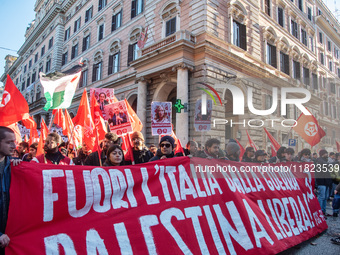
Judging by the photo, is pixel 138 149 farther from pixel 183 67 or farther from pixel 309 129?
pixel 183 67

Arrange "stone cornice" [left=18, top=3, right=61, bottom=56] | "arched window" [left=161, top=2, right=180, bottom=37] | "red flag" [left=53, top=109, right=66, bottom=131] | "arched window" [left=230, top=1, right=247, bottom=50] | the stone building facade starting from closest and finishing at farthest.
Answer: "red flag" [left=53, top=109, right=66, bottom=131]
the stone building facade
"arched window" [left=161, top=2, right=180, bottom=37]
"arched window" [left=230, top=1, right=247, bottom=50]
"stone cornice" [left=18, top=3, right=61, bottom=56]

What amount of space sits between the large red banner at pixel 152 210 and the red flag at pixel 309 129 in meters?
3.46

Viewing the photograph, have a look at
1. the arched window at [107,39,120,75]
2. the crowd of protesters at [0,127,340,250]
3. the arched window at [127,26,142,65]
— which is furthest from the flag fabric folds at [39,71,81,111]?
the arched window at [107,39,120,75]

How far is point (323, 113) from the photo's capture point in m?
21.7

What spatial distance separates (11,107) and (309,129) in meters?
7.04

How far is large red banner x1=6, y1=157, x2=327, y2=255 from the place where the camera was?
2.17 m

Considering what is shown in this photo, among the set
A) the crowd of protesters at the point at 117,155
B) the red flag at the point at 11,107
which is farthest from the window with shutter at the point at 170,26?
the red flag at the point at 11,107

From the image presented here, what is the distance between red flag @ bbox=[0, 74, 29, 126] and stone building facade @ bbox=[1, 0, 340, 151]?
17.3 ft

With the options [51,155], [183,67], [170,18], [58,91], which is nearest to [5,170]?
[51,155]

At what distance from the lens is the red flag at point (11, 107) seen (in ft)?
15.3

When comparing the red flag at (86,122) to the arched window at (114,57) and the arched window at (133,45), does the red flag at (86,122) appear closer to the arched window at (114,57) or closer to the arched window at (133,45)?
the arched window at (133,45)

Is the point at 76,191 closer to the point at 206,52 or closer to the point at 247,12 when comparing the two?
the point at 206,52

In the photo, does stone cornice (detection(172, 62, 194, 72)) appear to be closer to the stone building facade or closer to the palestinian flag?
the stone building facade

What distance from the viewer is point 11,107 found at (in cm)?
474
